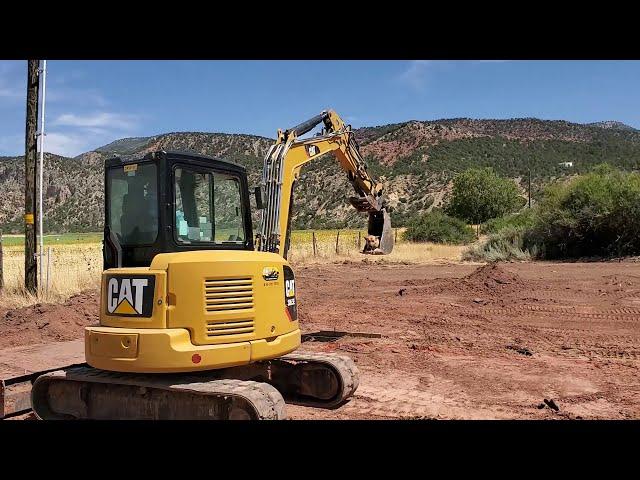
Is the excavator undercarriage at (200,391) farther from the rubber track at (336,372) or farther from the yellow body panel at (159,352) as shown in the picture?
the yellow body panel at (159,352)

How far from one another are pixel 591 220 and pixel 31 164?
21.8 m

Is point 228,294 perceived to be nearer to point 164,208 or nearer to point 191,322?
point 191,322

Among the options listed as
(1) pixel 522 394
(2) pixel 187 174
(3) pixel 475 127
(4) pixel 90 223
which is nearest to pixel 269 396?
(2) pixel 187 174

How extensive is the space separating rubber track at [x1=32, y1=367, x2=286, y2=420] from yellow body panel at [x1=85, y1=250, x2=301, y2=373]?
0.20 m

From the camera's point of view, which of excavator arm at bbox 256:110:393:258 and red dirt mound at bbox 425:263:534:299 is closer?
excavator arm at bbox 256:110:393:258

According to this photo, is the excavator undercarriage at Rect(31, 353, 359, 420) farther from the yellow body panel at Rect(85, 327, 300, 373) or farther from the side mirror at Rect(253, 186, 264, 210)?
the side mirror at Rect(253, 186, 264, 210)

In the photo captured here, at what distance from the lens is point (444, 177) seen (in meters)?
72.9

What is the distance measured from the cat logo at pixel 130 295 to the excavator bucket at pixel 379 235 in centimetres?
667

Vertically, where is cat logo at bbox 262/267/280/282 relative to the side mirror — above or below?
below

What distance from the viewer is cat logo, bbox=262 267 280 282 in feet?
20.8

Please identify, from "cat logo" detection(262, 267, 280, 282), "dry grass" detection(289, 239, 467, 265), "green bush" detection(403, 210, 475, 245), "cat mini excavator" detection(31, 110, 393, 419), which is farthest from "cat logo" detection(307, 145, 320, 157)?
"green bush" detection(403, 210, 475, 245)

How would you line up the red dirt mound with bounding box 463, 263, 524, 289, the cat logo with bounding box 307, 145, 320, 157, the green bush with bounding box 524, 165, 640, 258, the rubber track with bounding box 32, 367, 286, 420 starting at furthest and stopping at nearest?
the green bush with bounding box 524, 165, 640, 258
the red dirt mound with bounding box 463, 263, 524, 289
the cat logo with bounding box 307, 145, 320, 157
the rubber track with bounding box 32, 367, 286, 420
